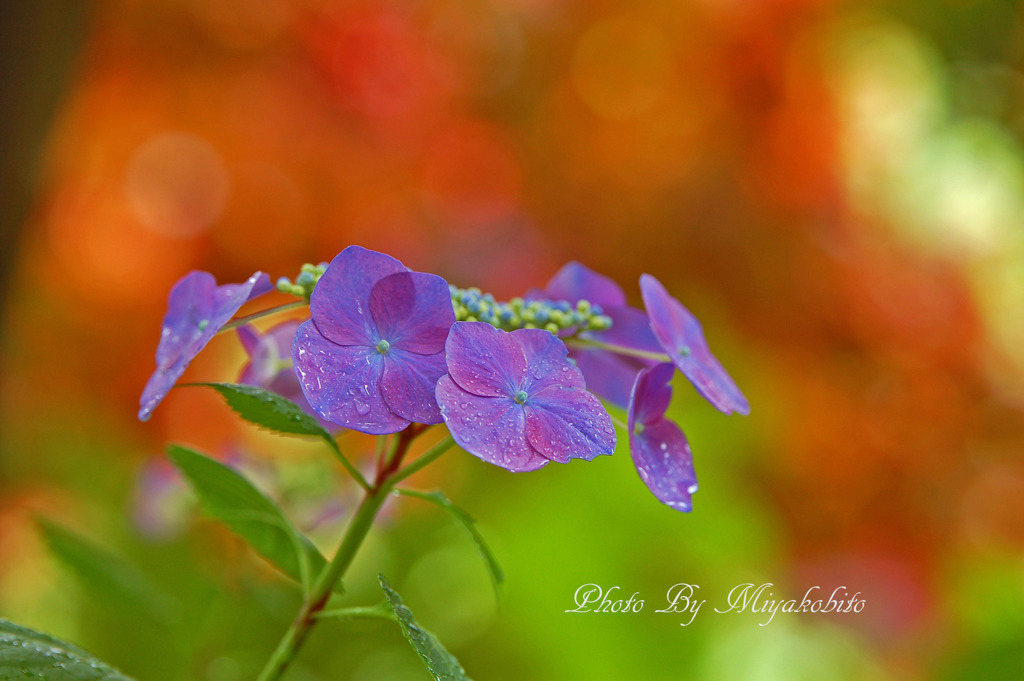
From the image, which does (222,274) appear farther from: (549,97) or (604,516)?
(604,516)

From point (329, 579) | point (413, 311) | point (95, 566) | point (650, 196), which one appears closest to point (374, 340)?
point (413, 311)

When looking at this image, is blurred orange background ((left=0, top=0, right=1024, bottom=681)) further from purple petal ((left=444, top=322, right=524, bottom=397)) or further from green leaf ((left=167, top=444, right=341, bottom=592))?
purple petal ((left=444, top=322, right=524, bottom=397))

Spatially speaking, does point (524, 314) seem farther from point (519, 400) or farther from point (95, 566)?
point (95, 566)

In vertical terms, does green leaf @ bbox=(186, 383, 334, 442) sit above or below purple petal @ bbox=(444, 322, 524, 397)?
below

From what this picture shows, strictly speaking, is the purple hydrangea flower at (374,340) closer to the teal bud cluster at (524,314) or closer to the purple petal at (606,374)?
the teal bud cluster at (524,314)

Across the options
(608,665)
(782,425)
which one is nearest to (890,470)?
(782,425)

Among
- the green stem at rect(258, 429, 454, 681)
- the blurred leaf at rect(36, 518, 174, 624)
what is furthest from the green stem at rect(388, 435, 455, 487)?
the blurred leaf at rect(36, 518, 174, 624)

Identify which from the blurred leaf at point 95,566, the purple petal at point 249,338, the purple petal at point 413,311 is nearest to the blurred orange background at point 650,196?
the blurred leaf at point 95,566
